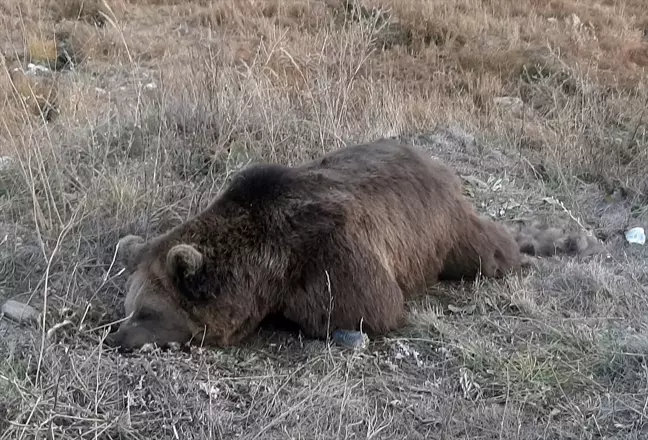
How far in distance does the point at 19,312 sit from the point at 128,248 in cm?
81

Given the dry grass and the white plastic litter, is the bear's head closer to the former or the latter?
the dry grass

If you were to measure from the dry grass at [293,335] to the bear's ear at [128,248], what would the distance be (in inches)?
5.9

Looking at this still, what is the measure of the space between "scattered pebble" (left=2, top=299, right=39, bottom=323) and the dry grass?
0.10 metres

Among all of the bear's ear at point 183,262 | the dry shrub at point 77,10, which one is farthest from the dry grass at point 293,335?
the dry shrub at point 77,10

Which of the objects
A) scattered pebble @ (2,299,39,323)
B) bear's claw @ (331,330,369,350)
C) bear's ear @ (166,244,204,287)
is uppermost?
bear's ear @ (166,244,204,287)

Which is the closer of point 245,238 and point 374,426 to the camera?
point 374,426

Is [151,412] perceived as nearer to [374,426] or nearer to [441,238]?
[374,426]

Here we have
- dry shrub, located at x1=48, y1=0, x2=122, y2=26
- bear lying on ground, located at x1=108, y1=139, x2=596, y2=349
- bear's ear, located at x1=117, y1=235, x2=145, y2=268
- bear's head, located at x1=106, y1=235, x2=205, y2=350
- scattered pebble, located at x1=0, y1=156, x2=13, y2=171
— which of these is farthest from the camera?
dry shrub, located at x1=48, y1=0, x2=122, y2=26

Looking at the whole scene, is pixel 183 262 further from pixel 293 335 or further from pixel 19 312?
pixel 19 312

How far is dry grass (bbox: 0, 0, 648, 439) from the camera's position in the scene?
3979mm

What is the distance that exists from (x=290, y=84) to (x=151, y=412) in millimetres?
6351

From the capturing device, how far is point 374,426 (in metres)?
3.90

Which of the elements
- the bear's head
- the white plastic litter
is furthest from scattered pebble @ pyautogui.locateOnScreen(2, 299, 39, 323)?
the white plastic litter

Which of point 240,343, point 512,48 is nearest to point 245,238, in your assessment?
point 240,343
